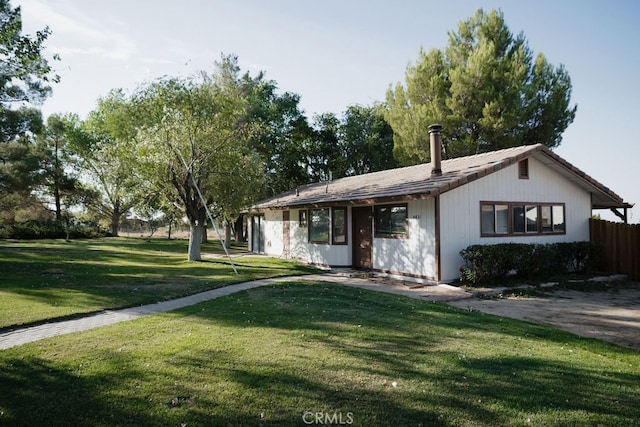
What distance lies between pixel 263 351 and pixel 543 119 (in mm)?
27016

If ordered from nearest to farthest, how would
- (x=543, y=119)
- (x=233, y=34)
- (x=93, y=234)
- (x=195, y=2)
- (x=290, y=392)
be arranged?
(x=290, y=392) → (x=195, y=2) → (x=233, y=34) → (x=543, y=119) → (x=93, y=234)

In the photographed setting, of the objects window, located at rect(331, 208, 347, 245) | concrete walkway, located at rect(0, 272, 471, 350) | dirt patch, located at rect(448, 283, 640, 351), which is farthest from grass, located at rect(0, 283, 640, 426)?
window, located at rect(331, 208, 347, 245)

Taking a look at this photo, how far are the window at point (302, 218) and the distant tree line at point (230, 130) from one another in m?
2.21

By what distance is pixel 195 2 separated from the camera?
38.3ft

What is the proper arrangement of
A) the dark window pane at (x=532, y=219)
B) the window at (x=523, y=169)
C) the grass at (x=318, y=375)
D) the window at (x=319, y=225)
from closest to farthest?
the grass at (x=318, y=375), the window at (x=523, y=169), the dark window pane at (x=532, y=219), the window at (x=319, y=225)

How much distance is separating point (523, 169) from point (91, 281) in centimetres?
1379

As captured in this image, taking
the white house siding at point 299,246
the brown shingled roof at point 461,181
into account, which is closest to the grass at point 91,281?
the white house siding at point 299,246

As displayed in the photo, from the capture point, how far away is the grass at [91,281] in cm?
Result: 827

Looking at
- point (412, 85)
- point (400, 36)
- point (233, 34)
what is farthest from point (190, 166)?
point (412, 85)

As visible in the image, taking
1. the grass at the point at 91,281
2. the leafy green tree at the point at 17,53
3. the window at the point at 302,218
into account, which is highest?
the leafy green tree at the point at 17,53

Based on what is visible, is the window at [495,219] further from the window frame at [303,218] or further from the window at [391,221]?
the window frame at [303,218]

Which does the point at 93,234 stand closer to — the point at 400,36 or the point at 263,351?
the point at 400,36

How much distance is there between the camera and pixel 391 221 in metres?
13.8

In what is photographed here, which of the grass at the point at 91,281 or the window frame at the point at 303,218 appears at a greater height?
the window frame at the point at 303,218
